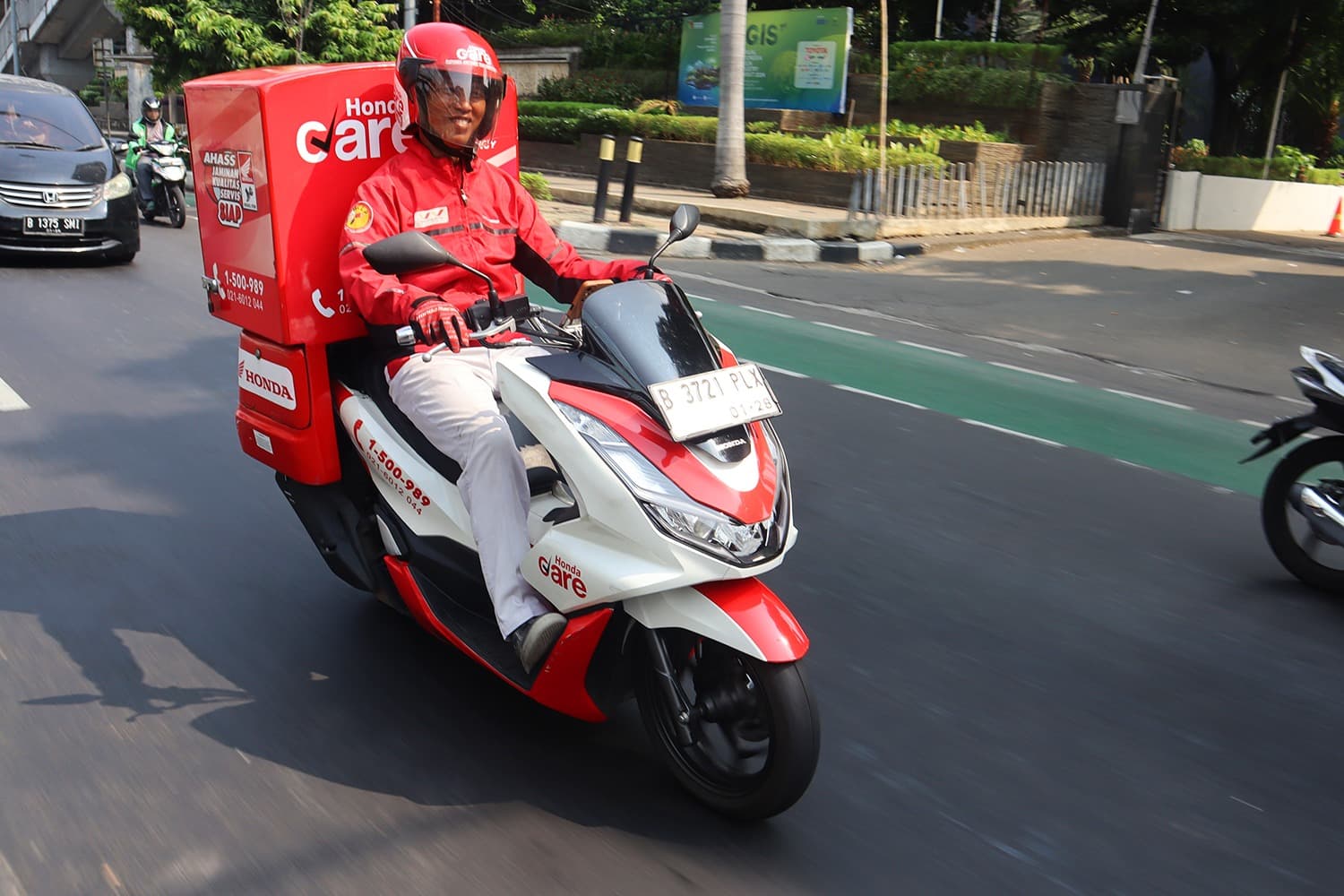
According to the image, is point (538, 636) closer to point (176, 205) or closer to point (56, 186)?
point (56, 186)

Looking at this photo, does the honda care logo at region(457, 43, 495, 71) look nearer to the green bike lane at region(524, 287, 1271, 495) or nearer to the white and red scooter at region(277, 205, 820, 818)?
the white and red scooter at region(277, 205, 820, 818)

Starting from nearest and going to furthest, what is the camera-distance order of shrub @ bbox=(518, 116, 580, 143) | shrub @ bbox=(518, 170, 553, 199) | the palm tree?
the palm tree, shrub @ bbox=(518, 170, 553, 199), shrub @ bbox=(518, 116, 580, 143)

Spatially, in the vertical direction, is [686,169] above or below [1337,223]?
above

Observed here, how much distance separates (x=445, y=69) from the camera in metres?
3.53

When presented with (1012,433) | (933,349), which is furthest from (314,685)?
(933,349)

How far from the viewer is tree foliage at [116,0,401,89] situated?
20719 millimetres

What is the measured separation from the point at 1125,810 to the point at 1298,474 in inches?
88.2

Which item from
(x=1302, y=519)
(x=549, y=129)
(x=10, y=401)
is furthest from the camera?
(x=549, y=129)

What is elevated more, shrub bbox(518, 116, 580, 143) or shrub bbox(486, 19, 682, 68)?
shrub bbox(486, 19, 682, 68)

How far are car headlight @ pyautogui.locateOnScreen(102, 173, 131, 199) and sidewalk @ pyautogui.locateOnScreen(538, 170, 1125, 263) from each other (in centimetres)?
464

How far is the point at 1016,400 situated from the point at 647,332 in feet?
17.7

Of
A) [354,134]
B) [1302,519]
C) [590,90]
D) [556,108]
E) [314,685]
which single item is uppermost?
[590,90]

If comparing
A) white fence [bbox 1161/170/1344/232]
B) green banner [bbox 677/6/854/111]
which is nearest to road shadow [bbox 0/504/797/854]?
green banner [bbox 677/6/854/111]

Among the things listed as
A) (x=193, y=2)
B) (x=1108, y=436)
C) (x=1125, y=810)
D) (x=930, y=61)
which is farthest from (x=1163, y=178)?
(x=1125, y=810)
